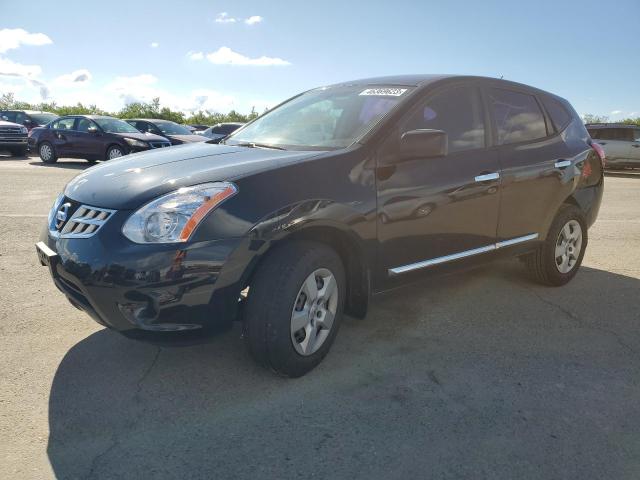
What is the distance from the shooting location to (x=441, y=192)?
3.45 meters

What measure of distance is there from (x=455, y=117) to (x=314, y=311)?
1732 mm

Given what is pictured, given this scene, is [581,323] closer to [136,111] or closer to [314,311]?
[314,311]

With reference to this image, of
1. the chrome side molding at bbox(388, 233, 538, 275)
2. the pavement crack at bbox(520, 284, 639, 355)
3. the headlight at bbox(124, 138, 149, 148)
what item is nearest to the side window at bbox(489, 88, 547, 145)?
the chrome side molding at bbox(388, 233, 538, 275)

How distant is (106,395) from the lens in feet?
9.04

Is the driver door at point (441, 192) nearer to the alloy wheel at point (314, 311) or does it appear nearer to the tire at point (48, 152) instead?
the alloy wheel at point (314, 311)

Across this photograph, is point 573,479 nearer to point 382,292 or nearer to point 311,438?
point 311,438

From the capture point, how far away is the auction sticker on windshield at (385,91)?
3.56 metres

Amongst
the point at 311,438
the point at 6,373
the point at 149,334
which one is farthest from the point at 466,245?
the point at 6,373

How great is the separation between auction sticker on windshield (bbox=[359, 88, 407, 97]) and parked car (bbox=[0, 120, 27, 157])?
17209 millimetres

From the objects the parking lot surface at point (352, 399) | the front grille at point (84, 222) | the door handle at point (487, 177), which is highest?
the door handle at point (487, 177)

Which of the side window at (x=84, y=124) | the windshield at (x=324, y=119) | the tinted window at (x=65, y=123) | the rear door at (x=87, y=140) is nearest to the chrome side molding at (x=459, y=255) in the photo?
the windshield at (x=324, y=119)

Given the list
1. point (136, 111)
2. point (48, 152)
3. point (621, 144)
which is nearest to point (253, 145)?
point (48, 152)

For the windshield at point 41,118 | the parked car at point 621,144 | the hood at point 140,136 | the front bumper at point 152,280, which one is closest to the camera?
the front bumper at point 152,280

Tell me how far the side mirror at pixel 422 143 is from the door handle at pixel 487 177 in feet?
2.09
